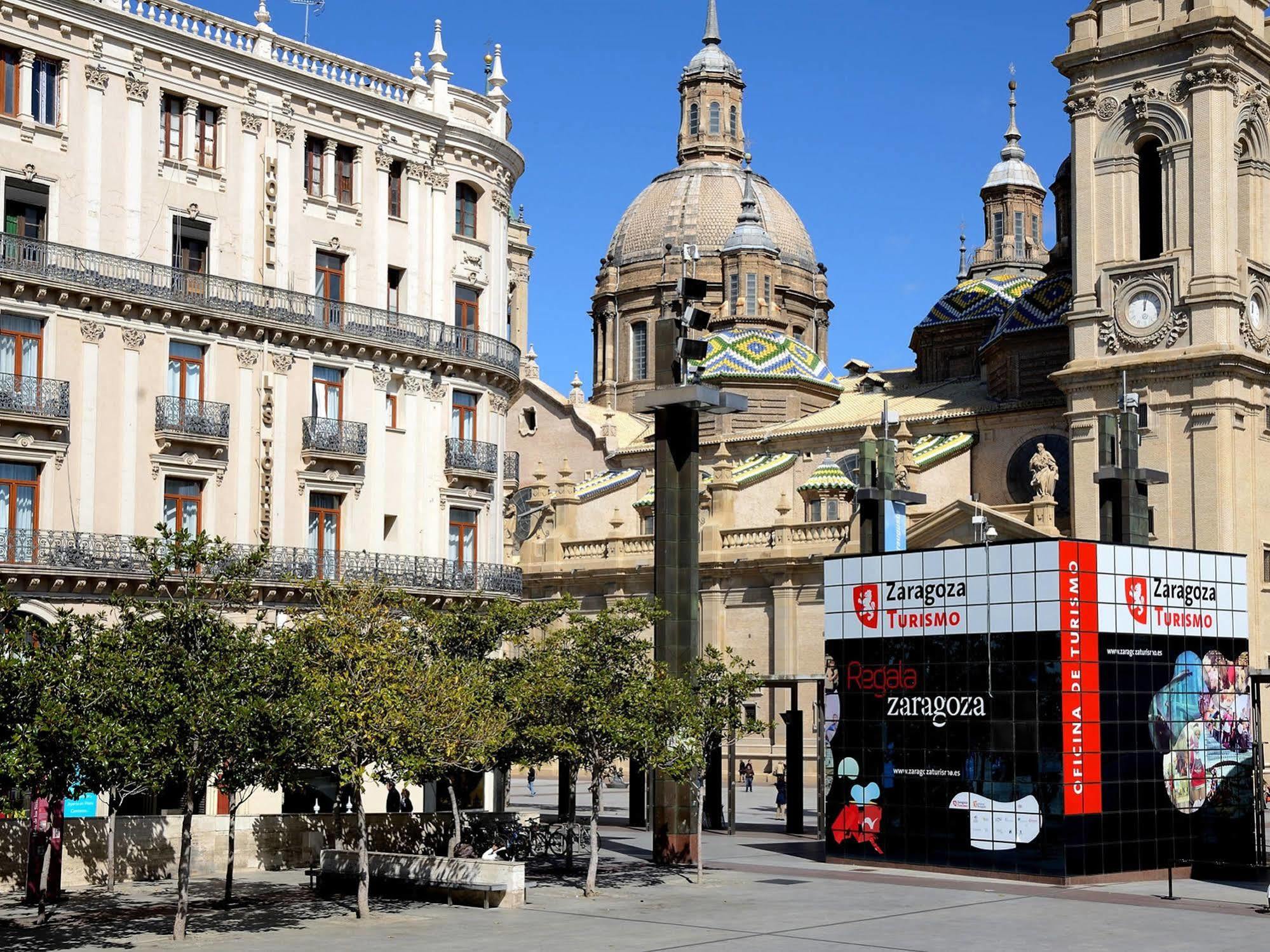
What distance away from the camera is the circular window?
6538 cm

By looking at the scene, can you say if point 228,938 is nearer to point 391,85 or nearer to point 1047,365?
point 391,85

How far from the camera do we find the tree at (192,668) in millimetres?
24875

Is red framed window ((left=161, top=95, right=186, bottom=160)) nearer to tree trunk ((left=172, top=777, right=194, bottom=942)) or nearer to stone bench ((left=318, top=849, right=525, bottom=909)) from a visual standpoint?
stone bench ((left=318, top=849, right=525, bottom=909))

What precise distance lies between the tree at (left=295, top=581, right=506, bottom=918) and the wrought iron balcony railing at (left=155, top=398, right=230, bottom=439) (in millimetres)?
9349

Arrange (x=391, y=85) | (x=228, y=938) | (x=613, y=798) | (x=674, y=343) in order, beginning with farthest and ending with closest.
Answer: (x=613, y=798)
(x=391, y=85)
(x=674, y=343)
(x=228, y=938)

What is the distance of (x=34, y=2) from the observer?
120 ft

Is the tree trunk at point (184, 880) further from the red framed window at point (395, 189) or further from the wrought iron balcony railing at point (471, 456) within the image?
the red framed window at point (395, 189)

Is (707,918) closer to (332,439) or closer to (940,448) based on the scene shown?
(332,439)

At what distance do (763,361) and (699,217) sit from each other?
2560 cm

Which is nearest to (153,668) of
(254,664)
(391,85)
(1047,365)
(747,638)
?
(254,664)

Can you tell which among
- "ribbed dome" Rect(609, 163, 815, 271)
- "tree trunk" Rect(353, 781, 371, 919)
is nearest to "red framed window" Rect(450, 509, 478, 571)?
"tree trunk" Rect(353, 781, 371, 919)

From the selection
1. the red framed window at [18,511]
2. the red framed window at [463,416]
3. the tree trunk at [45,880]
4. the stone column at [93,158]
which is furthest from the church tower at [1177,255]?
the tree trunk at [45,880]

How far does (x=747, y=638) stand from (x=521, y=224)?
143 ft

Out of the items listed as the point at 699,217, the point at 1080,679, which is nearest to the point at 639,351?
the point at 699,217
